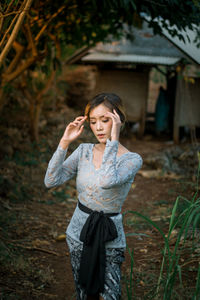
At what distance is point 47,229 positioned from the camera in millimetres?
4422

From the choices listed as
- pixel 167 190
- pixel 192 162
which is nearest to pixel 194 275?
pixel 167 190

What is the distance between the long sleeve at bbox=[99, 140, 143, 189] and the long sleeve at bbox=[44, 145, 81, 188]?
0.26 metres

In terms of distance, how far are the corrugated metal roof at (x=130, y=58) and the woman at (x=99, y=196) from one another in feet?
25.8

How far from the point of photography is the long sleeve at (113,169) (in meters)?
1.85

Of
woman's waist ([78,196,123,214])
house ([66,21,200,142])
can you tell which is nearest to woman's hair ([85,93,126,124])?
woman's waist ([78,196,123,214])

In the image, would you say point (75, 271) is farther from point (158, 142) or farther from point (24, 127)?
point (158, 142)

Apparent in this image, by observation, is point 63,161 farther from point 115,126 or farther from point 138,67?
point 138,67

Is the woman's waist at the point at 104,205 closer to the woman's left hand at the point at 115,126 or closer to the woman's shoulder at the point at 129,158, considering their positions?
the woman's shoulder at the point at 129,158

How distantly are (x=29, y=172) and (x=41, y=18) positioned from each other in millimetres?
2592

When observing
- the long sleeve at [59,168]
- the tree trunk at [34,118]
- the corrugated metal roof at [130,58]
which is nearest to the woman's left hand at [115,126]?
the long sleeve at [59,168]

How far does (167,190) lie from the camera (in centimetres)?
612

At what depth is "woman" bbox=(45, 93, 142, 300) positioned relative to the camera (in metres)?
1.92

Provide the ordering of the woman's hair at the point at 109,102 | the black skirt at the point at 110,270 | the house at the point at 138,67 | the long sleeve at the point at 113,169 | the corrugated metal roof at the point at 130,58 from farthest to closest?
the house at the point at 138,67 < the corrugated metal roof at the point at 130,58 < the woman's hair at the point at 109,102 < the black skirt at the point at 110,270 < the long sleeve at the point at 113,169

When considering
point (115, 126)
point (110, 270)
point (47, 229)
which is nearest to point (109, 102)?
point (115, 126)
